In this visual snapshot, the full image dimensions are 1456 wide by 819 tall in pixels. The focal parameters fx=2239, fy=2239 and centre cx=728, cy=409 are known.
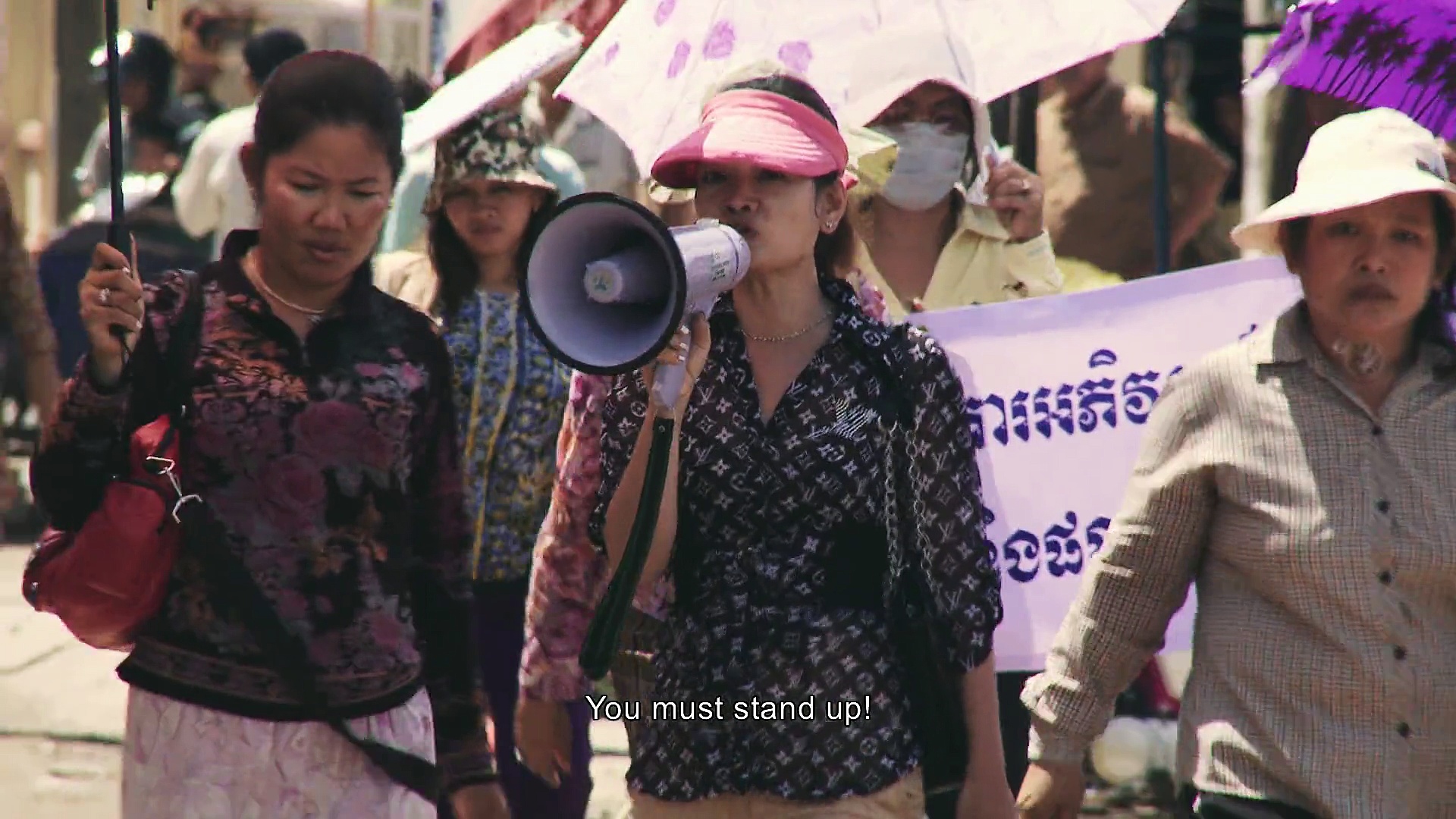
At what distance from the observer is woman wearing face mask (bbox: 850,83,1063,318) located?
563 cm

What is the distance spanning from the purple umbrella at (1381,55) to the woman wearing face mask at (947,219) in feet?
3.26

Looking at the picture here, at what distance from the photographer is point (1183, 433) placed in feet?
12.4

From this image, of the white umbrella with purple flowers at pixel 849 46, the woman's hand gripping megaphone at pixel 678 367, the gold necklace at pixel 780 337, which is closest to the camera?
the woman's hand gripping megaphone at pixel 678 367

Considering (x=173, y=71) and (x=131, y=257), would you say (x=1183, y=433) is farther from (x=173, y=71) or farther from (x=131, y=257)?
(x=173, y=71)

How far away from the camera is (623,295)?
3.23 metres

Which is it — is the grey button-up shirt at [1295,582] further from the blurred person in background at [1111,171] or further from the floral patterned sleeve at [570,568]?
the blurred person in background at [1111,171]

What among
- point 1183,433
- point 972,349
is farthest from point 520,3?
point 1183,433

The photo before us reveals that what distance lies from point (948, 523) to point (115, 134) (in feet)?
5.05

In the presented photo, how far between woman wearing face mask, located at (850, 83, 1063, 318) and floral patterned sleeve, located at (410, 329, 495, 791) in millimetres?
1989

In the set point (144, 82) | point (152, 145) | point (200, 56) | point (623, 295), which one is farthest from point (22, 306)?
point (200, 56)

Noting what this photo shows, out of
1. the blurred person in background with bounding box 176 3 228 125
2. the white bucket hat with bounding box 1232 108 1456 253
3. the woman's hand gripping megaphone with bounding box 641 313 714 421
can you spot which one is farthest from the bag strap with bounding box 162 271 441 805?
the blurred person in background with bounding box 176 3 228 125

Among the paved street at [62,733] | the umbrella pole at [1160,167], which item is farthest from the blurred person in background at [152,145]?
the umbrella pole at [1160,167]

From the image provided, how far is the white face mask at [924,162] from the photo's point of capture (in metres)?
5.62

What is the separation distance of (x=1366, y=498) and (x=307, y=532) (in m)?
1.69
